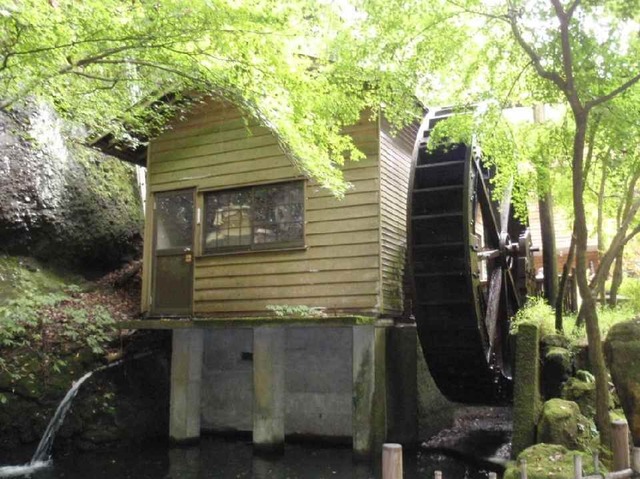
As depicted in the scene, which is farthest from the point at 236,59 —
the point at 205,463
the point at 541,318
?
the point at 541,318

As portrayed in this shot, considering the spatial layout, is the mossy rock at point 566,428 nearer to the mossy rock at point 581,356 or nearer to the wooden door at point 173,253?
the mossy rock at point 581,356

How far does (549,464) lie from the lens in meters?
5.33

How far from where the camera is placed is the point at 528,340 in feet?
25.2

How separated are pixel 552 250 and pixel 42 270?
11.2m

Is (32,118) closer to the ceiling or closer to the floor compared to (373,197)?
closer to the ceiling

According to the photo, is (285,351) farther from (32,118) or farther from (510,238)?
(32,118)

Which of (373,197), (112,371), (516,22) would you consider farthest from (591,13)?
(112,371)

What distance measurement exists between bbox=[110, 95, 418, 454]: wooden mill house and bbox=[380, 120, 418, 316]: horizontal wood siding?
35 mm

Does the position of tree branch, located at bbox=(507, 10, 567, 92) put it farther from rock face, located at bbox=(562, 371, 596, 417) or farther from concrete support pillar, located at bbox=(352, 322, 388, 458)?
concrete support pillar, located at bbox=(352, 322, 388, 458)

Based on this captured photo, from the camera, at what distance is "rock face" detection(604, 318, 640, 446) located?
5180 mm

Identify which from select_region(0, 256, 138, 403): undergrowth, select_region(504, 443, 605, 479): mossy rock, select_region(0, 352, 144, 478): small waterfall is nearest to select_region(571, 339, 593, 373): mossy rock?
select_region(504, 443, 605, 479): mossy rock

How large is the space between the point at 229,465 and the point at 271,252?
336 cm

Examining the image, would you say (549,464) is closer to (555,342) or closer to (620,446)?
(620,446)

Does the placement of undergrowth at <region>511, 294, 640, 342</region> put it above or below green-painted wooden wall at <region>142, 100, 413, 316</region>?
below
